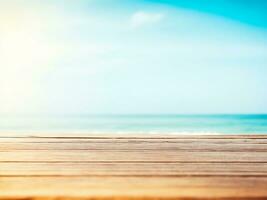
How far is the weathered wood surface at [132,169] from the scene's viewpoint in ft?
4.67

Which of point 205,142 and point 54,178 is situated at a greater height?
point 205,142

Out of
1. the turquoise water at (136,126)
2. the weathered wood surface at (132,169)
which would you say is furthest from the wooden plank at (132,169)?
the turquoise water at (136,126)

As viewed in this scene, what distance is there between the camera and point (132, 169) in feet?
5.95

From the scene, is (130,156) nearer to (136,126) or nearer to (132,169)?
(132,169)

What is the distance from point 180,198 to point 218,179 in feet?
1.01

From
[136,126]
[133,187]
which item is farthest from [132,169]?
[136,126]

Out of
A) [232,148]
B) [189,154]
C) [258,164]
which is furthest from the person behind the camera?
[232,148]

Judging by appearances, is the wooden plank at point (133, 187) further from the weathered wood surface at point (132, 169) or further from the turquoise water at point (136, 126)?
the turquoise water at point (136, 126)

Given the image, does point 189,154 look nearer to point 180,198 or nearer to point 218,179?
point 218,179

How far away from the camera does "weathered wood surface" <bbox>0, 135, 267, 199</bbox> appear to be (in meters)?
1.42

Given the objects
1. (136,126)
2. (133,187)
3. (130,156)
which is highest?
(136,126)

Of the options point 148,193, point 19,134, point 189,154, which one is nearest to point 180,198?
point 148,193

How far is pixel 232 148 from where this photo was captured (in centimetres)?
258

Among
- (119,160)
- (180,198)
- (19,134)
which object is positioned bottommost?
(180,198)
